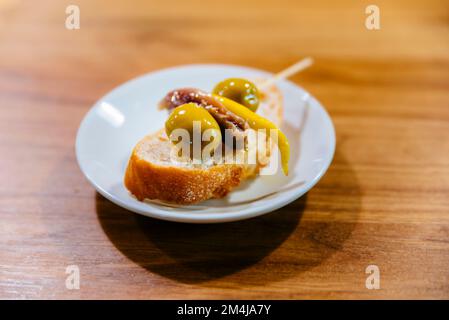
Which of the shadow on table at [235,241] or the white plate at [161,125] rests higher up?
the white plate at [161,125]

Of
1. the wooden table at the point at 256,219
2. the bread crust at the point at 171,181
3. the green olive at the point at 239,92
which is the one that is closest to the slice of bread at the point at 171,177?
the bread crust at the point at 171,181

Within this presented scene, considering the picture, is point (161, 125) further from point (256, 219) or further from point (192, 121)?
point (256, 219)

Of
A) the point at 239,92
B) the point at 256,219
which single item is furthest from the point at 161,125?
the point at 256,219

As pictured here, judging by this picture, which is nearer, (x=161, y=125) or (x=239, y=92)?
(x=239, y=92)

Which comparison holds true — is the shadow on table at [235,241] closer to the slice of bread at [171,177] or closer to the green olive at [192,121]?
the slice of bread at [171,177]

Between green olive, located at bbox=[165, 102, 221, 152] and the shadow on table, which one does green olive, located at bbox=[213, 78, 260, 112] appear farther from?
the shadow on table

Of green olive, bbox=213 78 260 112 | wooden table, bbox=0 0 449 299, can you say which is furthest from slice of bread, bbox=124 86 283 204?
green olive, bbox=213 78 260 112

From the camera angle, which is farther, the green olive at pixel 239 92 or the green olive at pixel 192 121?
the green olive at pixel 239 92
